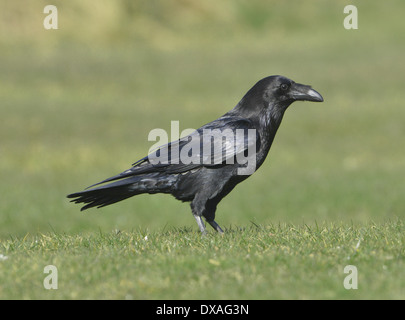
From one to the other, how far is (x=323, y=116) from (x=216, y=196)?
57.2 ft

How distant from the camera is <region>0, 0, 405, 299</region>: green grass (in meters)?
5.41

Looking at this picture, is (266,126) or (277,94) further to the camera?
A: (277,94)

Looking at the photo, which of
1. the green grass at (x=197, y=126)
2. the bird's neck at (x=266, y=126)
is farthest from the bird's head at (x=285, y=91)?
the green grass at (x=197, y=126)

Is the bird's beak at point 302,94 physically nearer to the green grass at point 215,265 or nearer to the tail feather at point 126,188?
the green grass at point 215,265

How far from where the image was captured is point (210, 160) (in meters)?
7.07

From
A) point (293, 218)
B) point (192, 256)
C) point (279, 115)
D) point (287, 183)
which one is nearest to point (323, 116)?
point (287, 183)

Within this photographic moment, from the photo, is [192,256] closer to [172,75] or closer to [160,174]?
[160,174]

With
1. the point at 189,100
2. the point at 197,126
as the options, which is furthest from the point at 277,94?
the point at 189,100

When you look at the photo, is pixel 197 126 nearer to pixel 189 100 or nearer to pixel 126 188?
pixel 189 100

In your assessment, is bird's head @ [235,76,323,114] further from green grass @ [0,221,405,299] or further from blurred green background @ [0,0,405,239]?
blurred green background @ [0,0,405,239]

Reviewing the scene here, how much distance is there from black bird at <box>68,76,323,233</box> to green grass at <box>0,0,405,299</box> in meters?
0.49

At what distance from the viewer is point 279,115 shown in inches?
294

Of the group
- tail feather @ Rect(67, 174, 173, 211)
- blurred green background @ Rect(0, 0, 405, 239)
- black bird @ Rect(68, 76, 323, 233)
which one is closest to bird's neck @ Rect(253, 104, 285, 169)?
black bird @ Rect(68, 76, 323, 233)

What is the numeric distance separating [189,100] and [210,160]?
19685mm
